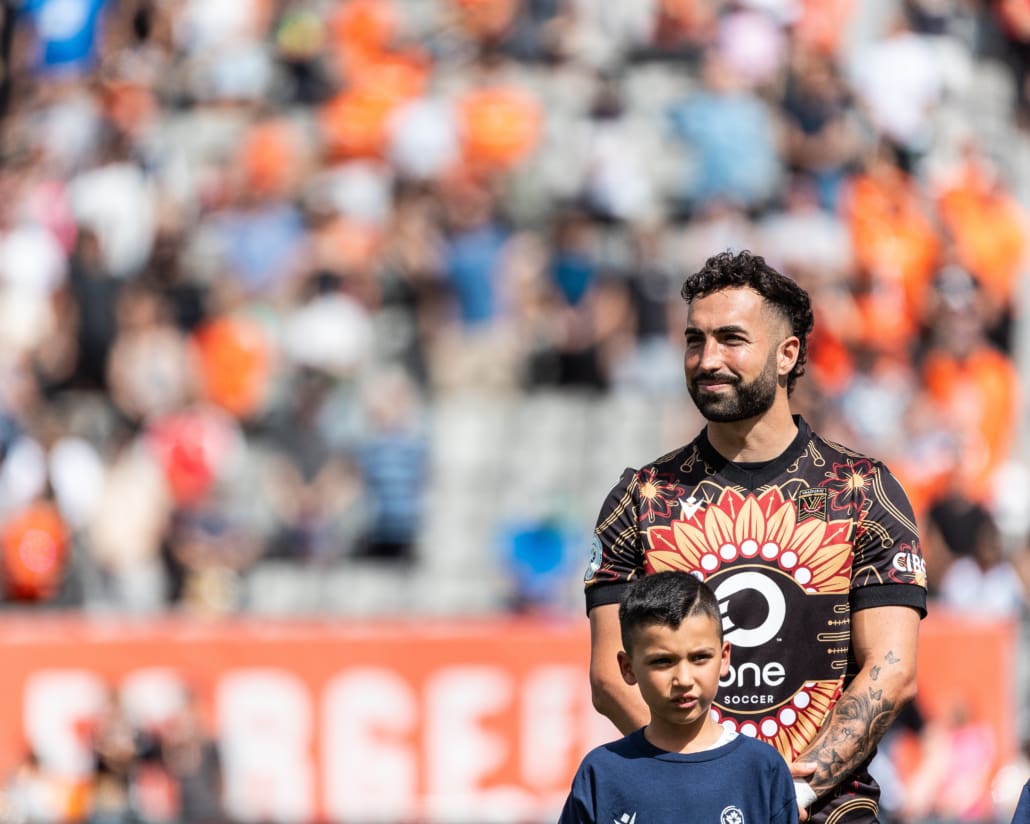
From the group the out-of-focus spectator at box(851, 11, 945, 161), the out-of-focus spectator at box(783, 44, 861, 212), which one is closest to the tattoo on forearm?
the out-of-focus spectator at box(783, 44, 861, 212)

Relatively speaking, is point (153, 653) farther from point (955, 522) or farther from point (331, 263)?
point (955, 522)

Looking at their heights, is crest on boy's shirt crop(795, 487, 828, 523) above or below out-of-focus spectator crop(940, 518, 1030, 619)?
above

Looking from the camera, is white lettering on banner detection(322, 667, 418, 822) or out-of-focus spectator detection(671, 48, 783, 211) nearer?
white lettering on banner detection(322, 667, 418, 822)

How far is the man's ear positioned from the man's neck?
86mm

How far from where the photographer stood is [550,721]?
1238 cm

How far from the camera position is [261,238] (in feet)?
50.7

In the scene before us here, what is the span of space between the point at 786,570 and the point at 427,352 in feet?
35.8

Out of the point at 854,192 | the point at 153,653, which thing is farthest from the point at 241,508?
the point at 854,192

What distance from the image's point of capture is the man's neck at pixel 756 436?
4.77 metres

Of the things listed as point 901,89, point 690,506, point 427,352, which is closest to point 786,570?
point 690,506

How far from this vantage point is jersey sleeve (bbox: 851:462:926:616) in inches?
184

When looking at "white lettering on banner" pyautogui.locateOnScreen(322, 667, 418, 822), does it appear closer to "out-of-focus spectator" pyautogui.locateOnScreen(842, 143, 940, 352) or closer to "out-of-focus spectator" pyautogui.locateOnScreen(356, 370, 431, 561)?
"out-of-focus spectator" pyautogui.locateOnScreen(356, 370, 431, 561)

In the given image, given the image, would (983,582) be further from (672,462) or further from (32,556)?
(672,462)

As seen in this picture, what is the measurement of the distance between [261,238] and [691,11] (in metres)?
4.68
